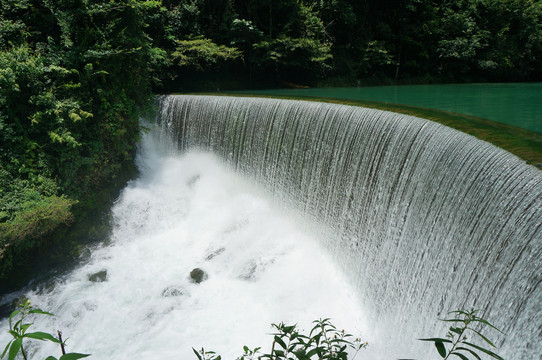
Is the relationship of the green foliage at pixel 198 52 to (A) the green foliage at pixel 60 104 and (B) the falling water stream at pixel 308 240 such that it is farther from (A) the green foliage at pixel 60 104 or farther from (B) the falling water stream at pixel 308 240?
(A) the green foliage at pixel 60 104

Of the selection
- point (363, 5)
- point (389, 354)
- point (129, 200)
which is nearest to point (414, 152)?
point (389, 354)

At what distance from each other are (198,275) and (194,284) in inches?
7.6

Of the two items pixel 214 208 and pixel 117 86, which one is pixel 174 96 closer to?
pixel 117 86

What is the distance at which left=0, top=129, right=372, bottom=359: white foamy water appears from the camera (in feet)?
19.2

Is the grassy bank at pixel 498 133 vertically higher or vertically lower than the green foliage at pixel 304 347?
higher

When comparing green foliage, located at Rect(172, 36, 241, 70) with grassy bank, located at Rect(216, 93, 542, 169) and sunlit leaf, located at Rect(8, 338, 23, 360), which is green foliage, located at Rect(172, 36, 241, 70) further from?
sunlit leaf, located at Rect(8, 338, 23, 360)

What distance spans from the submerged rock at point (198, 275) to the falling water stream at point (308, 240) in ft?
0.31

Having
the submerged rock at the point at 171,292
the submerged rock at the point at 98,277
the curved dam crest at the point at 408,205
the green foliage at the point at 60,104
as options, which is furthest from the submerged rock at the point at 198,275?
the green foliage at the point at 60,104

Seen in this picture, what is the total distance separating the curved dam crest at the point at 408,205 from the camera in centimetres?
348

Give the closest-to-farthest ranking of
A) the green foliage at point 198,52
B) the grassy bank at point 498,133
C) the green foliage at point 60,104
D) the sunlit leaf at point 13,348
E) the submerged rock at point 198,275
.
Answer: the sunlit leaf at point 13,348 → the grassy bank at point 498,133 → the submerged rock at point 198,275 → the green foliage at point 60,104 → the green foliage at point 198,52

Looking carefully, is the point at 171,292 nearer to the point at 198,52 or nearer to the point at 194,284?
the point at 194,284

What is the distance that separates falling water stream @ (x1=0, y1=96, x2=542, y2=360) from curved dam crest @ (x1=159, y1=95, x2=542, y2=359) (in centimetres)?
2

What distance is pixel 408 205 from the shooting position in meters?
5.32

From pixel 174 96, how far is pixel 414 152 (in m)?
7.53
